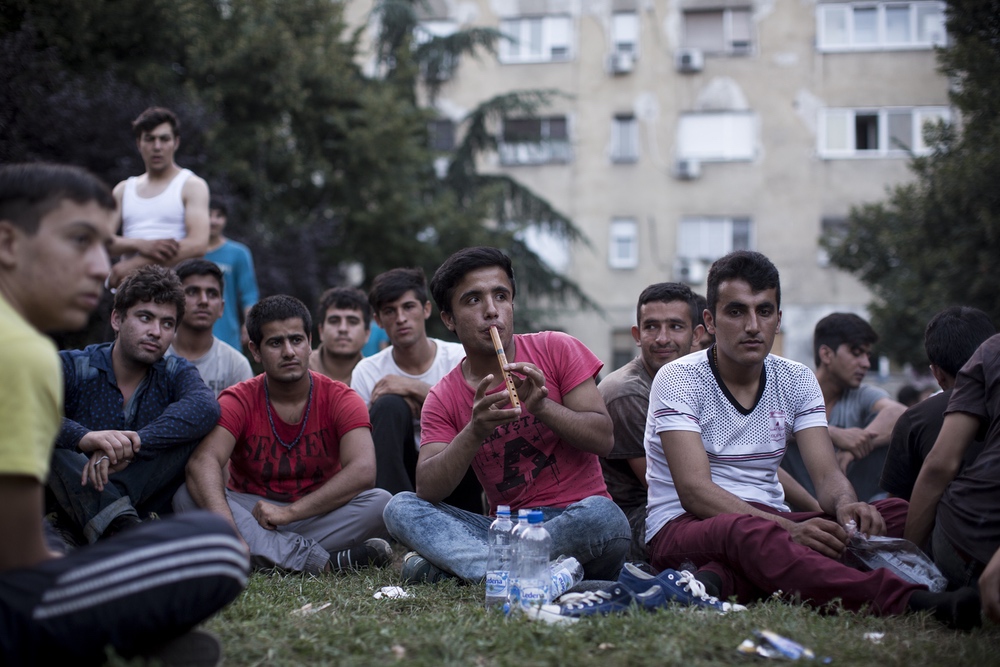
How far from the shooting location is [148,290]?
5535 mm

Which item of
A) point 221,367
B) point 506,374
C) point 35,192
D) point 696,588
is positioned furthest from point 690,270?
point 35,192

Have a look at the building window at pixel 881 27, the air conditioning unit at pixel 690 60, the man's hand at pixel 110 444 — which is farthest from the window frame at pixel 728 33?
the man's hand at pixel 110 444

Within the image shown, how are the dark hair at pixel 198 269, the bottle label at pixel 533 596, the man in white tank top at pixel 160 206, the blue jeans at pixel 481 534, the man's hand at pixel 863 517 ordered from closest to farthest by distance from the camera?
the bottle label at pixel 533 596 → the man's hand at pixel 863 517 → the blue jeans at pixel 481 534 → the dark hair at pixel 198 269 → the man in white tank top at pixel 160 206

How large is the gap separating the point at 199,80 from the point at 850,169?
54.8ft

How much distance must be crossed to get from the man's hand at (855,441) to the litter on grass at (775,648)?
151 inches

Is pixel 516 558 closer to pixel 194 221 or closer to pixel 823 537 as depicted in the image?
pixel 823 537

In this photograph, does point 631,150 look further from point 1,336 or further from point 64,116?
point 1,336

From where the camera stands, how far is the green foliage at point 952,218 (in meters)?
13.9

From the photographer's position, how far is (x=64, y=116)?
1306 cm

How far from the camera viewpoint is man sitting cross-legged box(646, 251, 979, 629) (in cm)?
431

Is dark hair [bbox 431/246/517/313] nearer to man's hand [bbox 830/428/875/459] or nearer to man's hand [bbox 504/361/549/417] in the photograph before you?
man's hand [bbox 504/361/549/417]

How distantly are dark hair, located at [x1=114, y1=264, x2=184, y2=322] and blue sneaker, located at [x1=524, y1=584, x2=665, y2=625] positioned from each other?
2.97m

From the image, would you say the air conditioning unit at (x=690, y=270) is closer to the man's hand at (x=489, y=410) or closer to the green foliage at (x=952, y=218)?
the green foliage at (x=952, y=218)

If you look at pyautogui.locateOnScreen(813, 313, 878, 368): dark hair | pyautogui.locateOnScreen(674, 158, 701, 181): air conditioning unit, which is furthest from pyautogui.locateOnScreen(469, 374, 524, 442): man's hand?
pyautogui.locateOnScreen(674, 158, 701, 181): air conditioning unit
